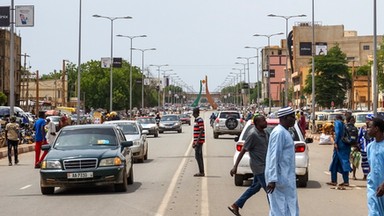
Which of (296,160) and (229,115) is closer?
(296,160)

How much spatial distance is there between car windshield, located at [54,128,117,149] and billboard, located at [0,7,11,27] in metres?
19.4

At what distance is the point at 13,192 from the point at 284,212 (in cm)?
1015

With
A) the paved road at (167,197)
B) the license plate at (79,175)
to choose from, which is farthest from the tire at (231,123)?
the license plate at (79,175)

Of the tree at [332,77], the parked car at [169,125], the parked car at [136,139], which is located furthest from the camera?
the tree at [332,77]

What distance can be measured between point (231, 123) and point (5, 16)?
1639 centimetres

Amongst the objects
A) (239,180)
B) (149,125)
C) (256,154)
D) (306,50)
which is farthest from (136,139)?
(306,50)

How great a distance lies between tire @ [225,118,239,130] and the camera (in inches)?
1801

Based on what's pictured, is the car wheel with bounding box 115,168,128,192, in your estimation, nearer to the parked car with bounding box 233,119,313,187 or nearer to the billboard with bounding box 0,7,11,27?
the parked car with bounding box 233,119,313,187

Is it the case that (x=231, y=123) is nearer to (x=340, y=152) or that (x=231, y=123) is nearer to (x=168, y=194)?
(x=340, y=152)

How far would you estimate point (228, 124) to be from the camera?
46031 millimetres

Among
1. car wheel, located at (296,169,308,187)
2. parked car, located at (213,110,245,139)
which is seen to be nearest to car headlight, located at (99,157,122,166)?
car wheel, located at (296,169,308,187)

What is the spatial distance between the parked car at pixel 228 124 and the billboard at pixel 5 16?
1558cm

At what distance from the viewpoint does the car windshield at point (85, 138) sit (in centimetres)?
1695

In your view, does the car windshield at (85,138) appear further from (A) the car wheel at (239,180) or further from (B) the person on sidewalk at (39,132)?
(B) the person on sidewalk at (39,132)
